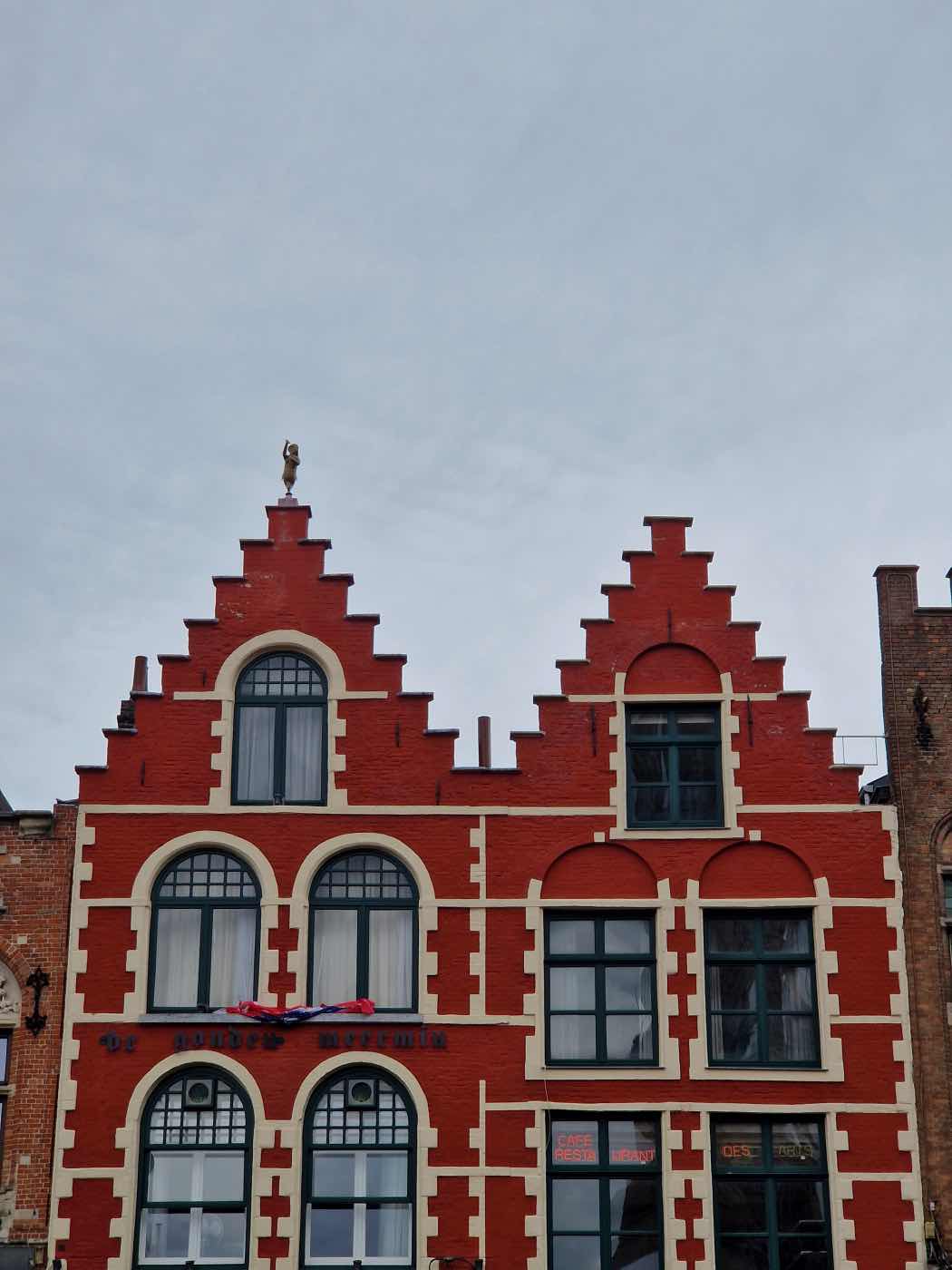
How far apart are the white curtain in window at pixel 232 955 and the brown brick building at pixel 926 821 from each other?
30.1 ft

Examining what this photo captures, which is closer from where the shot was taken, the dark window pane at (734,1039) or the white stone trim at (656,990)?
the white stone trim at (656,990)

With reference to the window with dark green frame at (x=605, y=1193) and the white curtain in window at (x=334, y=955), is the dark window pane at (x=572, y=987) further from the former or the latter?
the white curtain in window at (x=334, y=955)

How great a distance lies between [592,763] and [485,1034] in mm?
4148

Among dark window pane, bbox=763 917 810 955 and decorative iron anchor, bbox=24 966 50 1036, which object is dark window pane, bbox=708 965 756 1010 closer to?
dark window pane, bbox=763 917 810 955

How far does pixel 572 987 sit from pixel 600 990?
39cm

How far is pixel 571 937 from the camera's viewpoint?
987 inches

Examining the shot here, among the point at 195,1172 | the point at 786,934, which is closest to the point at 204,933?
the point at 195,1172

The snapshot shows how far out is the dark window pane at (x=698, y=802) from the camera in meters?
25.7

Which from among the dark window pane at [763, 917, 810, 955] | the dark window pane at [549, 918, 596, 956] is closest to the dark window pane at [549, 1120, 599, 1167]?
the dark window pane at [549, 918, 596, 956]

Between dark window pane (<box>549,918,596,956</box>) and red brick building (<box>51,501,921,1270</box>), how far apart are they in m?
0.06

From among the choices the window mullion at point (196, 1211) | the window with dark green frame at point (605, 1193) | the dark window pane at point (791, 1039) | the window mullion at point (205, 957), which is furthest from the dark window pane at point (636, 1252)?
the window mullion at point (205, 957)

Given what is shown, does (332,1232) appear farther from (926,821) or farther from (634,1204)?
(926,821)

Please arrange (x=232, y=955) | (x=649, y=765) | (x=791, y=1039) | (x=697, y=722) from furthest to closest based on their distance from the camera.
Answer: (x=697, y=722), (x=649, y=765), (x=232, y=955), (x=791, y=1039)

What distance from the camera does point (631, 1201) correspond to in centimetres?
2389
